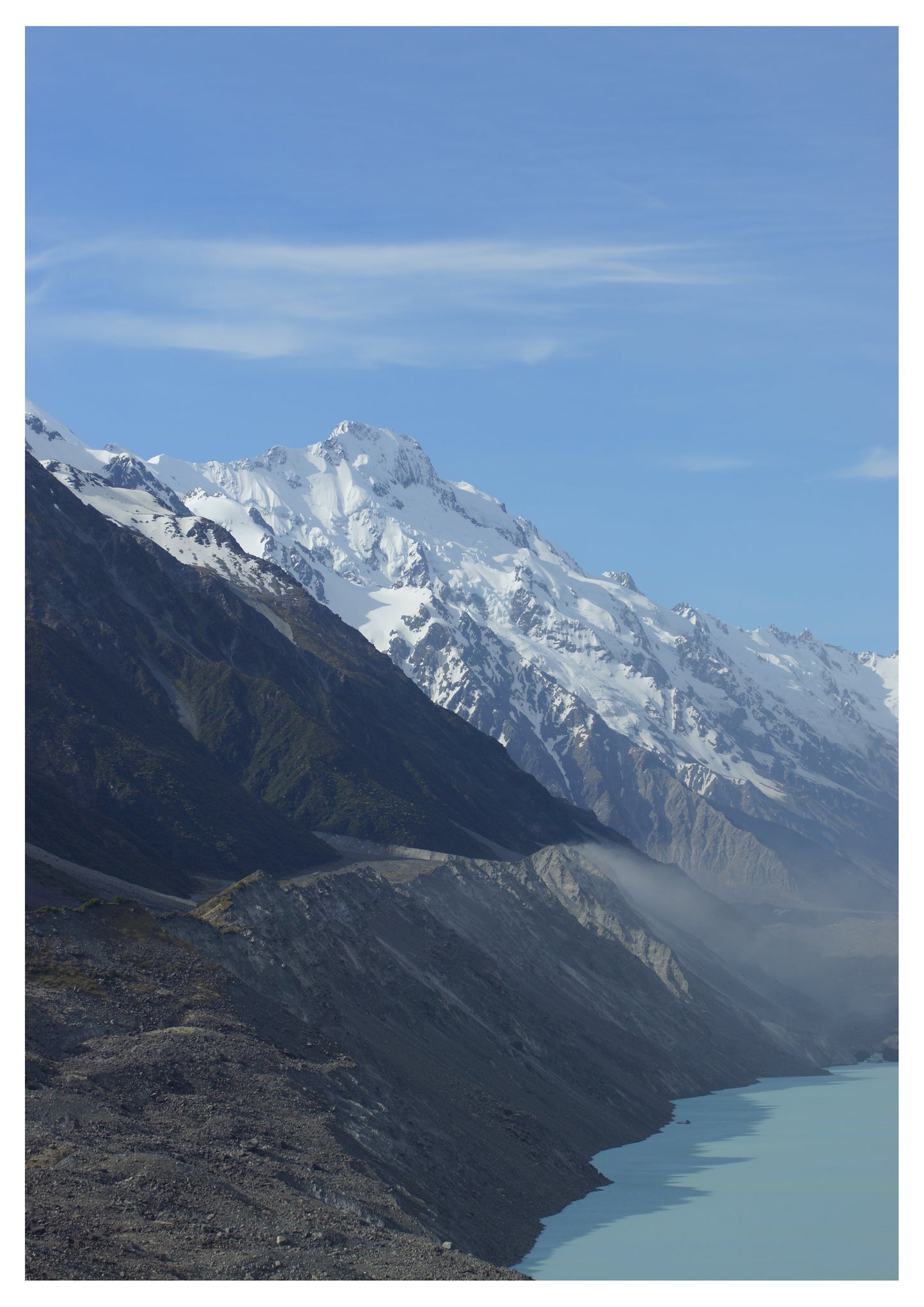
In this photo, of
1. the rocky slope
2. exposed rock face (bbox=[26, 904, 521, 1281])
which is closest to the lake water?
the rocky slope

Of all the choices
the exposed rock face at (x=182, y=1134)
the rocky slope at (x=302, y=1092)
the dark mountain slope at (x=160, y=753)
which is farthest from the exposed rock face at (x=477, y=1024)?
the dark mountain slope at (x=160, y=753)

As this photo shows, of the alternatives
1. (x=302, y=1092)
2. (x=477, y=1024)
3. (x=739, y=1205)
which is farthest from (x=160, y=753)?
(x=302, y=1092)

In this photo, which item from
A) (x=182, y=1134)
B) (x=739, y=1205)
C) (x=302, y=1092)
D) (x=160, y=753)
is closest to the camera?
(x=182, y=1134)

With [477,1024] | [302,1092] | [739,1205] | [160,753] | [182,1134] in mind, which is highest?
[160,753]

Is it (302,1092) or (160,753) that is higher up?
(160,753)

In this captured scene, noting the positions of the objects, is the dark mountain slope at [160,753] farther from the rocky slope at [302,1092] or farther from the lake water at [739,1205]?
the lake water at [739,1205]

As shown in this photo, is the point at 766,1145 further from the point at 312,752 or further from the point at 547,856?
the point at 312,752

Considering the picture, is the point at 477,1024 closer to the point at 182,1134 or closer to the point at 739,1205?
the point at 739,1205

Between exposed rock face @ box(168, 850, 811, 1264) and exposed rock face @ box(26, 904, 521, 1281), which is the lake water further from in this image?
exposed rock face @ box(26, 904, 521, 1281)

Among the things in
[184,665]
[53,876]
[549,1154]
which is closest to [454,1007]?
[549,1154]
